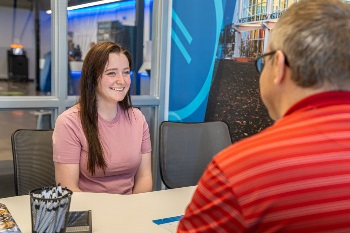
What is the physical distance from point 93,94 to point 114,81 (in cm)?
14

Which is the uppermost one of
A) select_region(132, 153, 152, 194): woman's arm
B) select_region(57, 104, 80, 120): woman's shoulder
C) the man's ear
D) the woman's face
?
the man's ear

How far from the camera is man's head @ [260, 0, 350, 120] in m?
0.74

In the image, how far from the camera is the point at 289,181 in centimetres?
68

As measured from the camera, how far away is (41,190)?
1390mm

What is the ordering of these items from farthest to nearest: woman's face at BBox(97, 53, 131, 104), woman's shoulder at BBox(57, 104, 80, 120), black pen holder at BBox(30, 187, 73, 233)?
woman's face at BBox(97, 53, 131, 104), woman's shoulder at BBox(57, 104, 80, 120), black pen holder at BBox(30, 187, 73, 233)

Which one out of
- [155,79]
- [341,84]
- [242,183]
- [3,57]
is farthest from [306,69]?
[3,57]

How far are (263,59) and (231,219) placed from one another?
0.36 metres

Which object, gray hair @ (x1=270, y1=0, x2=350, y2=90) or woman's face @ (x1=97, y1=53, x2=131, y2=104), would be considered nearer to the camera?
gray hair @ (x1=270, y1=0, x2=350, y2=90)

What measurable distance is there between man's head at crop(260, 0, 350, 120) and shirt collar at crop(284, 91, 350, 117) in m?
0.01

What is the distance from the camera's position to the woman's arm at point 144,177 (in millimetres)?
2244

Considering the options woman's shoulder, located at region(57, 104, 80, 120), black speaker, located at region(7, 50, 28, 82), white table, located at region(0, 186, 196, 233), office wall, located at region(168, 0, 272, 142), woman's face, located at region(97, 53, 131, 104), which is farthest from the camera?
black speaker, located at region(7, 50, 28, 82)

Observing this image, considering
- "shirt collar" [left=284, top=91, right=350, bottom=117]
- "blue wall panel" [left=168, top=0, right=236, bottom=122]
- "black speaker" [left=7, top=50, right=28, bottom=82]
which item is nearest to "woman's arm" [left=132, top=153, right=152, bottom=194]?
"blue wall panel" [left=168, top=0, right=236, bottom=122]

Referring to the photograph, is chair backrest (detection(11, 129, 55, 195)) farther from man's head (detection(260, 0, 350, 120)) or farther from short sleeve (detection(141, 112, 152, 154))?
man's head (detection(260, 0, 350, 120))

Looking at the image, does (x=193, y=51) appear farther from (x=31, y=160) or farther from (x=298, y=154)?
(x=298, y=154)
